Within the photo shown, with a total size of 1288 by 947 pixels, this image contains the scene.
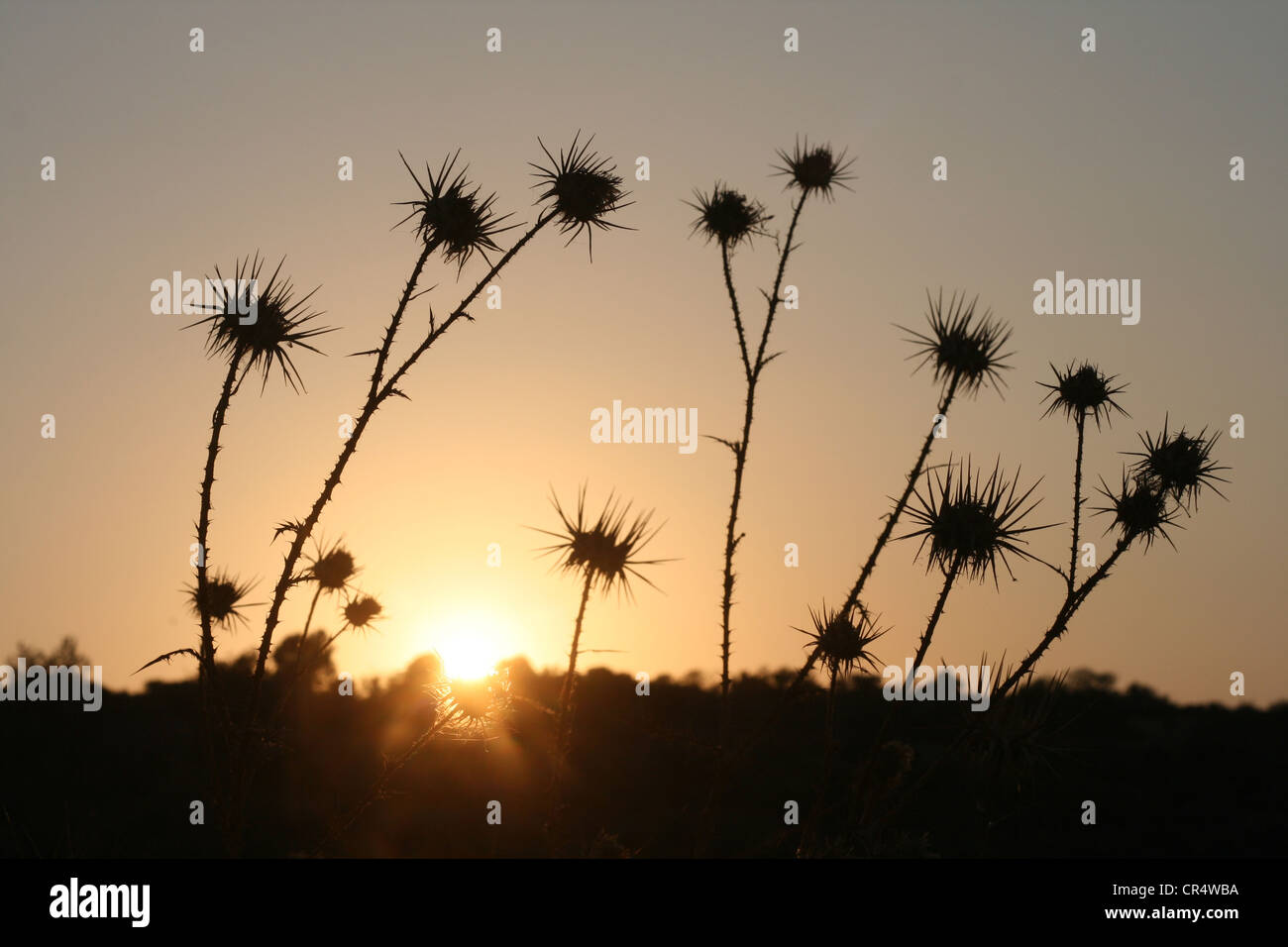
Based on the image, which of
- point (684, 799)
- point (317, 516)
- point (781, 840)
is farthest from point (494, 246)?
point (684, 799)

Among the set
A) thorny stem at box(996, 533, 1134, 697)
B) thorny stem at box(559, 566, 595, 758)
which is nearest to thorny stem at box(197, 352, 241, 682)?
thorny stem at box(559, 566, 595, 758)

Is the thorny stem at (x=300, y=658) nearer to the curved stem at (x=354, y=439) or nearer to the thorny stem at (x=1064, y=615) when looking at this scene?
the curved stem at (x=354, y=439)

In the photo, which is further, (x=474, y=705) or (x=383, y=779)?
Answer: (x=474, y=705)

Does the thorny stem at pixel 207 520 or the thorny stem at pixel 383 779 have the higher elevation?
the thorny stem at pixel 207 520

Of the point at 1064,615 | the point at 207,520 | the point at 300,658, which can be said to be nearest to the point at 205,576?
the point at 207,520

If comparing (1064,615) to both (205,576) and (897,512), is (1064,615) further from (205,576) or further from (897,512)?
(205,576)

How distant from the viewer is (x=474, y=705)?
11.7 metres

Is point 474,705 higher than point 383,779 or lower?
higher

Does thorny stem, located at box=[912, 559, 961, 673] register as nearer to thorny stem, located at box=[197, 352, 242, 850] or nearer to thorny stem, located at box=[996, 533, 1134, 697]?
thorny stem, located at box=[996, 533, 1134, 697]

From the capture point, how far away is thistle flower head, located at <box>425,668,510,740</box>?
11719 mm

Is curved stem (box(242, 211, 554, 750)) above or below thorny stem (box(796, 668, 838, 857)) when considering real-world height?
above

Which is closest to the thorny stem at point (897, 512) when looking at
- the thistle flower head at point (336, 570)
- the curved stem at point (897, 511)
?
the curved stem at point (897, 511)

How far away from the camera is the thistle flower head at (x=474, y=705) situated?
11.7m
